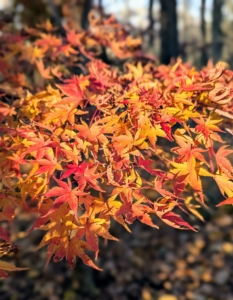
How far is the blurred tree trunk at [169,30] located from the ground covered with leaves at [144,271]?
196 centimetres

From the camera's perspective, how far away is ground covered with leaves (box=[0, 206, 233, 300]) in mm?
2838

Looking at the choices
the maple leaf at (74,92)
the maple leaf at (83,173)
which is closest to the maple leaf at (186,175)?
the maple leaf at (83,173)

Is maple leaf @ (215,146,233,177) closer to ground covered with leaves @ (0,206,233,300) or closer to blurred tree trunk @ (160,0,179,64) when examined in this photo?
ground covered with leaves @ (0,206,233,300)

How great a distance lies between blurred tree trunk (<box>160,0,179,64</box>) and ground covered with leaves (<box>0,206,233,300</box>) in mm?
1955

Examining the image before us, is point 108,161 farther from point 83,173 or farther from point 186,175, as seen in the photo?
point 186,175

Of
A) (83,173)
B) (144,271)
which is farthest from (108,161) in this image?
(144,271)

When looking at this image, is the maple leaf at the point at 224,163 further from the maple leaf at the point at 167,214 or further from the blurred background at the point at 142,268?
the blurred background at the point at 142,268

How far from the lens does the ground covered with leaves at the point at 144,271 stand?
2838mm

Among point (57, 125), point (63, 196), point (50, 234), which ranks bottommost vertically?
point (50, 234)

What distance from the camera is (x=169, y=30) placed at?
442 centimetres

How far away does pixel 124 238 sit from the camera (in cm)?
340

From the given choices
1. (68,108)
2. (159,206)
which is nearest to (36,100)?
(68,108)

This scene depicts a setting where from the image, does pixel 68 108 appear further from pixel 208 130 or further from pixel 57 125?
pixel 208 130

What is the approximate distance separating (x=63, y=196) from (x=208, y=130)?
444 mm
